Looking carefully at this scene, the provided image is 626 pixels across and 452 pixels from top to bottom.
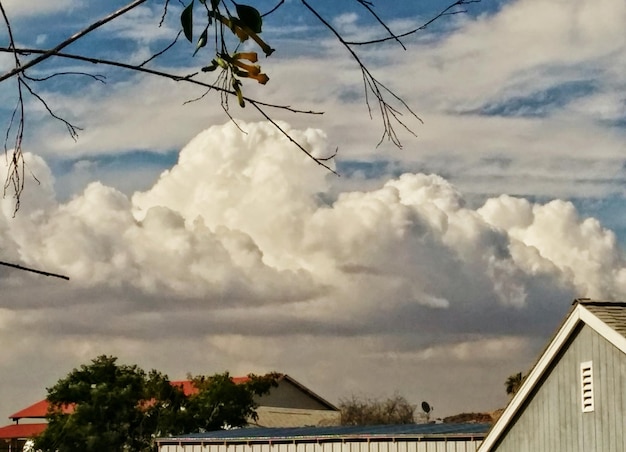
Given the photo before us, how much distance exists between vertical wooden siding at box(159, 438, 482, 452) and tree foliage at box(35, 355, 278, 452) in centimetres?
1853

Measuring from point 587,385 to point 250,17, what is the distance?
74.9ft

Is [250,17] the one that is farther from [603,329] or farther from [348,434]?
[348,434]

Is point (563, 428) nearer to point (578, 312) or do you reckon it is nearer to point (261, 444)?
point (578, 312)

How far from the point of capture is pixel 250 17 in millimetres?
4953

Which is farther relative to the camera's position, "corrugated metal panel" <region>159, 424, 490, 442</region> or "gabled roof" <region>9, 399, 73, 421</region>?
"gabled roof" <region>9, 399, 73, 421</region>

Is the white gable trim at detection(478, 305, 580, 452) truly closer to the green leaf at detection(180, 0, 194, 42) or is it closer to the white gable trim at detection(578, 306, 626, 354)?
the white gable trim at detection(578, 306, 626, 354)

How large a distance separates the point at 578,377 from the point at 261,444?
23533 mm

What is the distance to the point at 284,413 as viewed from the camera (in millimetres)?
87125

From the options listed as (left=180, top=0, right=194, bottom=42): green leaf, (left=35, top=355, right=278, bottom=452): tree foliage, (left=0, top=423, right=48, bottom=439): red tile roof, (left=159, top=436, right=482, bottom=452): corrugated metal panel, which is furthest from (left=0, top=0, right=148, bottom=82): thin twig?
(left=0, top=423, right=48, bottom=439): red tile roof

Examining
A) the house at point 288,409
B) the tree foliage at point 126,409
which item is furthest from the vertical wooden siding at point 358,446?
the house at point 288,409

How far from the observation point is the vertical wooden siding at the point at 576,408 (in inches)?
999

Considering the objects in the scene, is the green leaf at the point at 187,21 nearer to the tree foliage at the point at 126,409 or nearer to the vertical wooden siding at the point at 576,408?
the vertical wooden siding at the point at 576,408

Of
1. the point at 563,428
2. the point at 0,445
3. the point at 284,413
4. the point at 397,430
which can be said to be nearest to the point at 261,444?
the point at 397,430

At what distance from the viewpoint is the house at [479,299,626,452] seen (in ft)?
83.3
